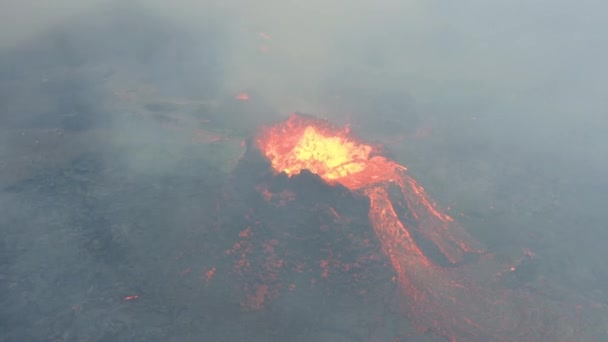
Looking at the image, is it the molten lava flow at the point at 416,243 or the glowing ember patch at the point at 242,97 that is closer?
Result: the molten lava flow at the point at 416,243

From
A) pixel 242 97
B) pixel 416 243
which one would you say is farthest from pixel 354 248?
pixel 242 97

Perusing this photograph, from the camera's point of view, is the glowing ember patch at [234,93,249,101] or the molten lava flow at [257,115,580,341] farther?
the glowing ember patch at [234,93,249,101]

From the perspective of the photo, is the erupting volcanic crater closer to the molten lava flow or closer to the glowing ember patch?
the molten lava flow

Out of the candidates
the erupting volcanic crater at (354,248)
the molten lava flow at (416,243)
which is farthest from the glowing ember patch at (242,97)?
the erupting volcanic crater at (354,248)

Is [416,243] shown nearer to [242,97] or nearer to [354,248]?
[354,248]

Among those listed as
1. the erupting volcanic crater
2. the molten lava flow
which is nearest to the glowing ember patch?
the molten lava flow

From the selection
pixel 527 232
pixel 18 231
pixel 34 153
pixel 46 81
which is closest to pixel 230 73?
pixel 46 81

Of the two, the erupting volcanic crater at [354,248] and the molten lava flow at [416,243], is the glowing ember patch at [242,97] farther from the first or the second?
the erupting volcanic crater at [354,248]
